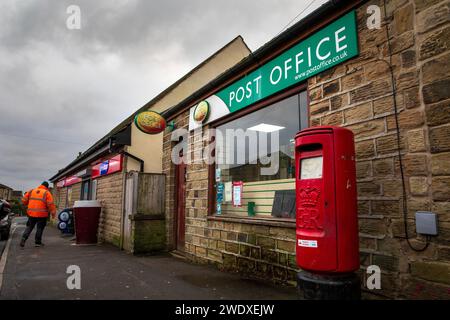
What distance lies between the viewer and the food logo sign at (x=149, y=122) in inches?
277

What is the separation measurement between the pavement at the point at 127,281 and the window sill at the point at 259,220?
2.66ft

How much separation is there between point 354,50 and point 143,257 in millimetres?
5668

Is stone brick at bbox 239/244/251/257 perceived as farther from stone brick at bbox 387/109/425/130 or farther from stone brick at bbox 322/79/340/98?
stone brick at bbox 387/109/425/130

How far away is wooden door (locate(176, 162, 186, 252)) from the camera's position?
6934mm

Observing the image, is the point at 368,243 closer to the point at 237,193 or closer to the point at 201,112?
the point at 237,193

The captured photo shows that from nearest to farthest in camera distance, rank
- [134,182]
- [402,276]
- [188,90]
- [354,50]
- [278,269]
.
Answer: [402,276]
[354,50]
[278,269]
[134,182]
[188,90]

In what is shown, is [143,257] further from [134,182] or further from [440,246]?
[440,246]

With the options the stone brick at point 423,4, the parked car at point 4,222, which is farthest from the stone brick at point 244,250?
the parked car at point 4,222

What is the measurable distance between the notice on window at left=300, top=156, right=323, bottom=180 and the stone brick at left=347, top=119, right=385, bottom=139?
854 millimetres

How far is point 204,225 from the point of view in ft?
19.4

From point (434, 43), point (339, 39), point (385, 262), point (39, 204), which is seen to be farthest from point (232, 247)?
point (39, 204)

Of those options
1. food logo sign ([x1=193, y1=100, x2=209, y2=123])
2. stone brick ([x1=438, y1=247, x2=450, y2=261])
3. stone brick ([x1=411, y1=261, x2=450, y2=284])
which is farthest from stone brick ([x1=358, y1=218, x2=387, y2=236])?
food logo sign ([x1=193, y1=100, x2=209, y2=123])

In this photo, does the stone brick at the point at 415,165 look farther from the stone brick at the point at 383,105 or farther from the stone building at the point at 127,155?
the stone building at the point at 127,155
